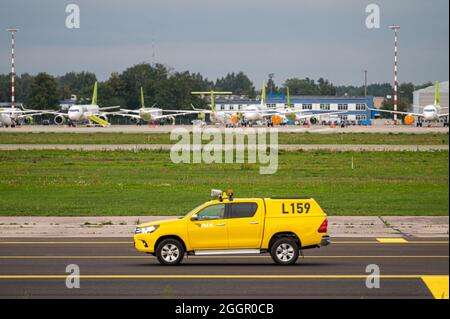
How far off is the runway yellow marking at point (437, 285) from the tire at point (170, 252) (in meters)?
5.59

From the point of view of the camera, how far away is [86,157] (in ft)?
188

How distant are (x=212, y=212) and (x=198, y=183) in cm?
2016

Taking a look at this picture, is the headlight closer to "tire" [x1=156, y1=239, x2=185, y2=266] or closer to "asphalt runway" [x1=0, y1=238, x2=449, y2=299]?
"tire" [x1=156, y1=239, x2=185, y2=266]

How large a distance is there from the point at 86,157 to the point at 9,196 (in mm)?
21192

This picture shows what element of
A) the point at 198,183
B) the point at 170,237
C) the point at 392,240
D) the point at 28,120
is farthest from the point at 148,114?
the point at 170,237

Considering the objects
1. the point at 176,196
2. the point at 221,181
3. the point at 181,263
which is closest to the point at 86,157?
the point at 221,181

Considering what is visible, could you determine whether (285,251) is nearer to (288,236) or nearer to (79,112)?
(288,236)

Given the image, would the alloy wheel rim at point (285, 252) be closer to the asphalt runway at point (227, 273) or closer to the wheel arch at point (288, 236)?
the wheel arch at point (288, 236)

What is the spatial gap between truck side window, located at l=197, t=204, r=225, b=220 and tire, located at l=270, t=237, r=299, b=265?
56.3 inches

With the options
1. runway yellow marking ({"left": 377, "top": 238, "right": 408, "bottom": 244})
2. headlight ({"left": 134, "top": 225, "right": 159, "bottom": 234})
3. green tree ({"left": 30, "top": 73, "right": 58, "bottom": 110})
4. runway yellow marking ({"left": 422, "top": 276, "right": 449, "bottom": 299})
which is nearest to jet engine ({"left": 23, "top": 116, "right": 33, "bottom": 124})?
green tree ({"left": 30, "top": 73, "right": 58, "bottom": 110})

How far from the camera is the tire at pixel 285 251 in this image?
64.6ft

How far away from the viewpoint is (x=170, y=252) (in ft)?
65.5

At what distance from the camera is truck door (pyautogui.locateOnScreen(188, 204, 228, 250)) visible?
781 inches
